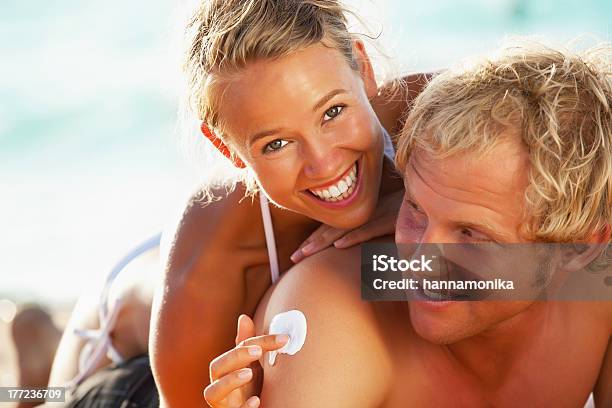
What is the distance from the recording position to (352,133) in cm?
245

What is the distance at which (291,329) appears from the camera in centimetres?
215

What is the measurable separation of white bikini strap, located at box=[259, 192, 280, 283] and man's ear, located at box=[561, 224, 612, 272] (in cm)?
95

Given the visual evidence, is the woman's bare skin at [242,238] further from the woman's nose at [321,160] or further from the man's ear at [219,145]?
the woman's nose at [321,160]

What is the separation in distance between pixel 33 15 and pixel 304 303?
11164mm

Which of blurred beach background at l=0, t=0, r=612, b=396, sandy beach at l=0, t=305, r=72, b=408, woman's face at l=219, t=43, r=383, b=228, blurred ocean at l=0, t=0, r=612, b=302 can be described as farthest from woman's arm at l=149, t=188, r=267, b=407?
blurred ocean at l=0, t=0, r=612, b=302

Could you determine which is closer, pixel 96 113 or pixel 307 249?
pixel 307 249

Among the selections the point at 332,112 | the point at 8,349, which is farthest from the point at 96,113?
the point at 332,112

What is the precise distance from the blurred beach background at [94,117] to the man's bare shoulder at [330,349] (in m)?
3.28

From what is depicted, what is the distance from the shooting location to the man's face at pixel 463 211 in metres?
1.99

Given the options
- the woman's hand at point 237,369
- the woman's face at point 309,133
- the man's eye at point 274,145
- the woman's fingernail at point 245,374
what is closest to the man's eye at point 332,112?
the woman's face at point 309,133

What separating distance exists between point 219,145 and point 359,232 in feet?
Result: 1.69

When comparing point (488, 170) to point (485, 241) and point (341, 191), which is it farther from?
point (341, 191)

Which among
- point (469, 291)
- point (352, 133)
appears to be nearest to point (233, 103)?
point (352, 133)

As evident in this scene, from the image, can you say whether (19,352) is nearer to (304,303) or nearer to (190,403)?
(190,403)
